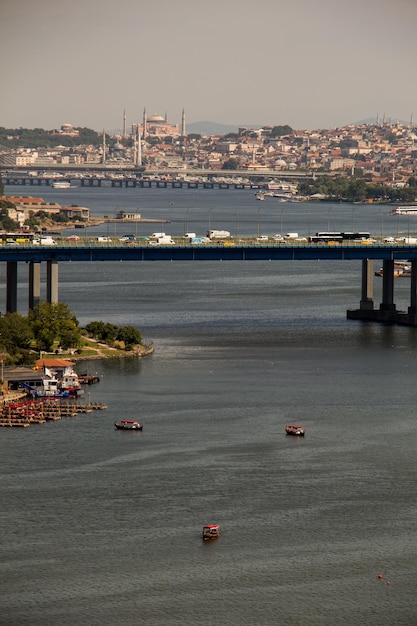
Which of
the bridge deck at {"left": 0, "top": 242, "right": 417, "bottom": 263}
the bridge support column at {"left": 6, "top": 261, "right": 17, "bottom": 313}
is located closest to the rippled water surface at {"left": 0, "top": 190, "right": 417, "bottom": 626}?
the bridge deck at {"left": 0, "top": 242, "right": 417, "bottom": 263}

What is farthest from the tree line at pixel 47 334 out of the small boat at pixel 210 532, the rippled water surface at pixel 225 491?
the small boat at pixel 210 532

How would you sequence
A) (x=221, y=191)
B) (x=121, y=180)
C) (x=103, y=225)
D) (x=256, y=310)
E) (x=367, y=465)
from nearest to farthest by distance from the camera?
1. (x=367, y=465)
2. (x=256, y=310)
3. (x=103, y=225)
4. (x=221, y=191)
5. (x=121, y=180)

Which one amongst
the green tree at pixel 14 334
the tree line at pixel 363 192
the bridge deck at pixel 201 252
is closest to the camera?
the green tree at pixel 14 334

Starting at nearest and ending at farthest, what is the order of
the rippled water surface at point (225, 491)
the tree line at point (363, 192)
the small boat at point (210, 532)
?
the rippled water surface at point (225, 491), the small boat at point (210, 532), the tree line at point (363, 192)

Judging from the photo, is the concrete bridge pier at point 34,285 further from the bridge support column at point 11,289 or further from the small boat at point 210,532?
the small boat at point 210,532

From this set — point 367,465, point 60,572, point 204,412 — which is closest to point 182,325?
point 204,412

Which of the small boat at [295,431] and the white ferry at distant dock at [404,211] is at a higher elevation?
the white ferry at distant dock at [404,211]

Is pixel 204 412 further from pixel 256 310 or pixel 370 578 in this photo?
pixel 256 310

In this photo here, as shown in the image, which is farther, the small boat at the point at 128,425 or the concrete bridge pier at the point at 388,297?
the concrete bridge pier at the point at 388,297
